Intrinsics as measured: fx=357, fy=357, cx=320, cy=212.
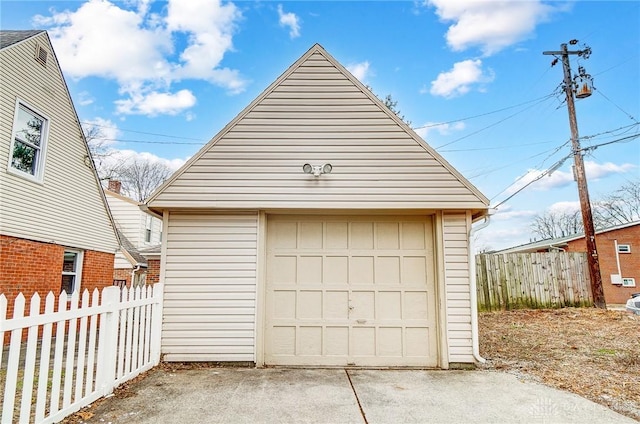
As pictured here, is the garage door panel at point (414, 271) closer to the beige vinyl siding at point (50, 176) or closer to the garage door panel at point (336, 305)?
the garage door panel at point (336, 305)

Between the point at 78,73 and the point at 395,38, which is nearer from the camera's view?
the point at 395,38

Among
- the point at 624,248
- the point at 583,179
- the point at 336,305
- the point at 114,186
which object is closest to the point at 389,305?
the point at 336,305

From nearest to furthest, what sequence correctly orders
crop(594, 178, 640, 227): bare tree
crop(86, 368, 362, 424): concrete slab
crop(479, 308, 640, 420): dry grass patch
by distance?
crop(86, 368, 362, 424): concrete slab, crop(479, 308, 640, 420): dry grass patch, crop(594, 178, 640, 227): bare tree

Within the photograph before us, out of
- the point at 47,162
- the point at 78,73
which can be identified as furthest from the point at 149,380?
the point at 78,73

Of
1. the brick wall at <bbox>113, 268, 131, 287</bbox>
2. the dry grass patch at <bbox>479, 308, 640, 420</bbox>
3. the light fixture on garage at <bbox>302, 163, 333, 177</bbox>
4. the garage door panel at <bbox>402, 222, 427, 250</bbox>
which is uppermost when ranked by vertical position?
the light fixture on garage at <bbox>302, 163, 333, 177</bbox>

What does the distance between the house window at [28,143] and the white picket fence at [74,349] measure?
4.36 m

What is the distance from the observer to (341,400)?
3928mm

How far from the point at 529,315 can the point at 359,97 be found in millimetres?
8268

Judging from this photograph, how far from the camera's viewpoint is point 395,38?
9.77 metres

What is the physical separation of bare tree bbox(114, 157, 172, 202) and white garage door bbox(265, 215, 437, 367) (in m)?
22.7

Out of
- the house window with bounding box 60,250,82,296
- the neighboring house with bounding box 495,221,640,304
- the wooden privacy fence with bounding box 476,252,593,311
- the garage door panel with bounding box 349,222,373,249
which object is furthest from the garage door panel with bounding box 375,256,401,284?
the neighboring house with bounding box 495,221,640,304

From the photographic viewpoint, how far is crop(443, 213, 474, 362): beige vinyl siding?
5.33 m

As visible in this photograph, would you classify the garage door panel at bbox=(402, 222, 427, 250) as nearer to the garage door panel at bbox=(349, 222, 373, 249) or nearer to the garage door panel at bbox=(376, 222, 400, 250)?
the garage door panel at bbox=(376, 222, 400, 250)

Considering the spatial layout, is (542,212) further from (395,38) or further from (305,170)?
(305,170)
